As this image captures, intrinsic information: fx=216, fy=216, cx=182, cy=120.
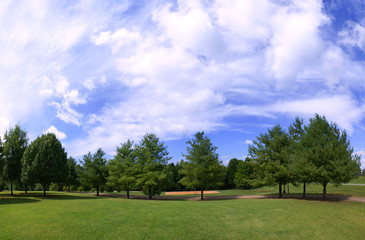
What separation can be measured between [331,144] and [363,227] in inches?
553

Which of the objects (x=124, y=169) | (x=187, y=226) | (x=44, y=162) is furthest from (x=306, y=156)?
(x=44, y=162)

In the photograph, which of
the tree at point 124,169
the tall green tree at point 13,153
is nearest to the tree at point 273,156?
the tree at point 124,169

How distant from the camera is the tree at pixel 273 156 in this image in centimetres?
3089

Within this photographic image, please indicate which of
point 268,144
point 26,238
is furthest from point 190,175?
point 26,238

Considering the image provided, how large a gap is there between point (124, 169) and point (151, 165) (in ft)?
21.3

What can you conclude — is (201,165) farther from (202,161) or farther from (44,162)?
(44,162)

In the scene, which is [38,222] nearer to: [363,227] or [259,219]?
[259,219]

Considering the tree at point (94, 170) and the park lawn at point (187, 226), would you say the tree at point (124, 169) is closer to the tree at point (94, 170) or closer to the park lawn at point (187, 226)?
the tree at point (94, 170)

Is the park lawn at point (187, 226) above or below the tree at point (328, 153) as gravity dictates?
below

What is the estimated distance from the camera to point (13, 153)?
35.6 m

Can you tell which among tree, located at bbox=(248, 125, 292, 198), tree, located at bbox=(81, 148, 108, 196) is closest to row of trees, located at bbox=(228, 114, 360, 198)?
tree, located at bbox=(248, 125, 292, 198)

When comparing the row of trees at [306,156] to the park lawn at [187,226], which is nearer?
the park lawn at [187,226]

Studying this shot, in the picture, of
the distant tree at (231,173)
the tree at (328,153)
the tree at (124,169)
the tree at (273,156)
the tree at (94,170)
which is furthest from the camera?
the distant tree at (231,173)

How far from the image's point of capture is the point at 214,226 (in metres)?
12.6
